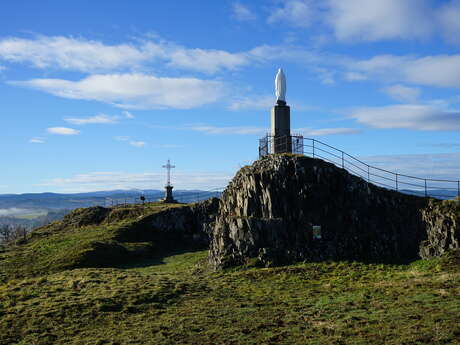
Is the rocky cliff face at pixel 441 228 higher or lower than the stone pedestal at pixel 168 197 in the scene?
lower

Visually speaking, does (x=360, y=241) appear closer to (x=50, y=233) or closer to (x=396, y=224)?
(x=396, y=224)

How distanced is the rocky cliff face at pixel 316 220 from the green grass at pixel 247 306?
218cm

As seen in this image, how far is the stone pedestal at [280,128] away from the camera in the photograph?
47125mm

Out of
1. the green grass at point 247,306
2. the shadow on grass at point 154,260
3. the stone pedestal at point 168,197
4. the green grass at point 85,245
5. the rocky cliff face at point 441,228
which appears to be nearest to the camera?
the green grass at point 247,306

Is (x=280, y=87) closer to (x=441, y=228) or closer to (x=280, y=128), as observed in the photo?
(x=280, y=128)

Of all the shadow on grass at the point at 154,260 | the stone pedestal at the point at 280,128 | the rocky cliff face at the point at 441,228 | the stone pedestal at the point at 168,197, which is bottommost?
the shadow on grass at the point at 154,260

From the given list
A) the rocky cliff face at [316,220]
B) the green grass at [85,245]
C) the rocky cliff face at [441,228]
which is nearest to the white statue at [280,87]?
the rocky cliff face at [316,220]

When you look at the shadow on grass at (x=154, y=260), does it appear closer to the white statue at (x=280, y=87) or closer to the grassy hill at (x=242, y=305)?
the grassy hill at (x=242, y=305)

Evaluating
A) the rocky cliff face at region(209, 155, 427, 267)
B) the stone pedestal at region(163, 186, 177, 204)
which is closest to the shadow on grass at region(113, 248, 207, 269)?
the rocky cliff face at region(209, 155, 427, 267)

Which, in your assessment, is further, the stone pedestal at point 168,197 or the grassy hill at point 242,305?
the stone pedestal at point 168,197

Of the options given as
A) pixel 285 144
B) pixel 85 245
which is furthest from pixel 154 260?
pixel 285 144

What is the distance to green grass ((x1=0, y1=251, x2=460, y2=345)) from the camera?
2077 cm

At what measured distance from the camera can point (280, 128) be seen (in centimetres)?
4809

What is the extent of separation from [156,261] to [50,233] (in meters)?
31.5
